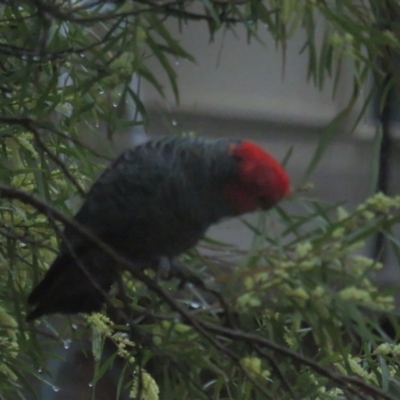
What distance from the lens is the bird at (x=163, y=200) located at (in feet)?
1.47

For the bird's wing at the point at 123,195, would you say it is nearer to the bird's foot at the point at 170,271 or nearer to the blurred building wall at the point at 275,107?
the bird's foot at the point at 170,271

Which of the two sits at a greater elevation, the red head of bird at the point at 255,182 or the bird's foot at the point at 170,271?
the red head of bird at the point at 255,182

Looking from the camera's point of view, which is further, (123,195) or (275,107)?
(275,107)

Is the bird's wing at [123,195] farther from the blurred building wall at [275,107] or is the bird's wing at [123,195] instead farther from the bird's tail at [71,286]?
the blurred building wall at [275,107]

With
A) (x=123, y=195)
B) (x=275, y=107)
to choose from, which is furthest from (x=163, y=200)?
(x=275, y=107)

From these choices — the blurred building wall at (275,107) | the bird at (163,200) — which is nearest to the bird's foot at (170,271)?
the bird at (163,200)

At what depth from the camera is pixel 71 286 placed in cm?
54

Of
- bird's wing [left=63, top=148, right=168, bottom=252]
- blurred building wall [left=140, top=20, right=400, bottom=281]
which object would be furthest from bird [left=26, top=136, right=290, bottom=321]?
blurred building wall [left=140, top=20, right=400, bottom=281]

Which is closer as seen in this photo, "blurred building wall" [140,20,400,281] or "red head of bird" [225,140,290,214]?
"red head of bird" [225,140,290,214]

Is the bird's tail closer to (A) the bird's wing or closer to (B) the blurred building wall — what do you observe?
(A) the bird's wing

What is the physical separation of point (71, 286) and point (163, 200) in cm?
11

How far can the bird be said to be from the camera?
0.45m

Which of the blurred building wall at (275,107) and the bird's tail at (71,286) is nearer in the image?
the bird's tail at (71,286)

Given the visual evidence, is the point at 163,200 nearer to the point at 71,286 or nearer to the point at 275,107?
the point at 71,286
